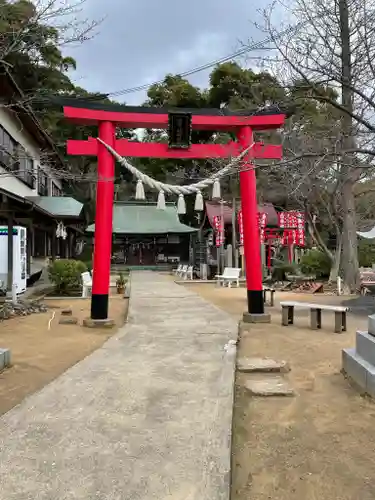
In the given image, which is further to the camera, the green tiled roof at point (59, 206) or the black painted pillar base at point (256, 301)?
the green tiled roof at point (59, 206)

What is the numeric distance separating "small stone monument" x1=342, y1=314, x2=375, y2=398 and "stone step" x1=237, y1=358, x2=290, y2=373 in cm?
74

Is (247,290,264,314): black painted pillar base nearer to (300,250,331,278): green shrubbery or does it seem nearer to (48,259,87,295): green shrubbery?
(48,259,87,295): green shrubbery

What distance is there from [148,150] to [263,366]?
556cm

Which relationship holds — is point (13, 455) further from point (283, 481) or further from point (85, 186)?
point (85, 186)

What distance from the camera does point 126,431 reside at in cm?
329

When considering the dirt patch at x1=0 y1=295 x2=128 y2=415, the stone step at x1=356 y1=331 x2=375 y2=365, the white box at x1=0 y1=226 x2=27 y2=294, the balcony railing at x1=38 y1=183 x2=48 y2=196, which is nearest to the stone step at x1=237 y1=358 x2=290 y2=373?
the stone step at x1=356 y1=331 x2=375 y2=365

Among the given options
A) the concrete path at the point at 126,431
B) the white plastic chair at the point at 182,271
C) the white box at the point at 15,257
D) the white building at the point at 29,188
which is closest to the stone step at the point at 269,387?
the concrete path at the point at 126,431

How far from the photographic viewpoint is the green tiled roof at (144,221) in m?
33.6

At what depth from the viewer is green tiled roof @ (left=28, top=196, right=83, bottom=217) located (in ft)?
65.4

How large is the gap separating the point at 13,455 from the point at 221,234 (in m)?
21.9

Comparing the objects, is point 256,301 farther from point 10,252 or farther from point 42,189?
point 42,189

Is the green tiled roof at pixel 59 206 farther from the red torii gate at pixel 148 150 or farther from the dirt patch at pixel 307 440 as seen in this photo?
the dirt patch at pixel 307 440

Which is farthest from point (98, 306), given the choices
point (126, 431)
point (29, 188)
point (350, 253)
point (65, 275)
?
point (29, 188)

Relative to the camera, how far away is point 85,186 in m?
38.6
